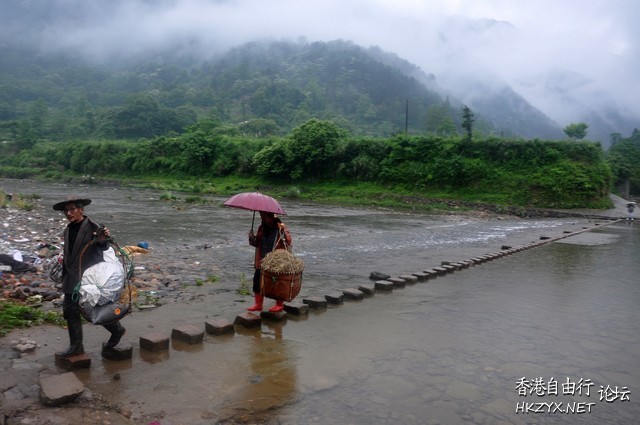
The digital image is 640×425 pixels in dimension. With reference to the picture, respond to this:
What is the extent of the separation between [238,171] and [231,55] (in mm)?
144003

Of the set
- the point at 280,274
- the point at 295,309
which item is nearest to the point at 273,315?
the point at 295,309

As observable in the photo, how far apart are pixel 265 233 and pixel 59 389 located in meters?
3.42

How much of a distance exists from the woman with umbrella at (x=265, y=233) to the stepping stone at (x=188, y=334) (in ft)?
4.06

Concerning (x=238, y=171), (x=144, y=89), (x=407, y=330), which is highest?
(x=144, y=89)

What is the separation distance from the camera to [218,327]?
568 cm

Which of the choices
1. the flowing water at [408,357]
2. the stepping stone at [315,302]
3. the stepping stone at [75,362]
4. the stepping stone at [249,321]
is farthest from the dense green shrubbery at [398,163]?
the stepping stone at [75,362]

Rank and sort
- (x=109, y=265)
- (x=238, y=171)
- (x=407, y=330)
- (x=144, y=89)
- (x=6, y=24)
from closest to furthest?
(x=109, y=265) → (x=407, y=330) → (x=238, y=171) → (x=144, y=89) → (x=6, y=24)

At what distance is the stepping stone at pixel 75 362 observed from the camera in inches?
177

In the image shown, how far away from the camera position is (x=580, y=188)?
117 ft

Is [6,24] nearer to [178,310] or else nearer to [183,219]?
[183,219]

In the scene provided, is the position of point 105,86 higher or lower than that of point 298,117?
higher

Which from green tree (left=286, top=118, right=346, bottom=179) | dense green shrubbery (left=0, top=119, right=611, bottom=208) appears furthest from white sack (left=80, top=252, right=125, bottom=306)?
green tree (left=286, top=118, right=346, bottom=179)

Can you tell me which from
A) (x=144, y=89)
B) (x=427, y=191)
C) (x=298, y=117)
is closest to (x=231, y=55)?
(x=144, y=89)

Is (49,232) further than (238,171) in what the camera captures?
No
